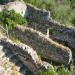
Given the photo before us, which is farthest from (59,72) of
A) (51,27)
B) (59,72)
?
(51,27)

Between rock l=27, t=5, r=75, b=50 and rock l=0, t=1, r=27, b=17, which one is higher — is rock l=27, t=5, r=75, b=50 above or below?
below

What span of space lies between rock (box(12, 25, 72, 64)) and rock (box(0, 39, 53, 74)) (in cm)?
177

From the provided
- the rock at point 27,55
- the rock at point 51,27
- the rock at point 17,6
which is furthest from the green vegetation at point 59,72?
the rock at point 17,6

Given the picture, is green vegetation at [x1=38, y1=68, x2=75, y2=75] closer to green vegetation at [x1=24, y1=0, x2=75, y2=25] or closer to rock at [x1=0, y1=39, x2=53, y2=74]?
rock at [x1=0, y1=39, x2=53, y2=74]

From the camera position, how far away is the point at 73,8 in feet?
82.8

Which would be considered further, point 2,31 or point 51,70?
point 2,31

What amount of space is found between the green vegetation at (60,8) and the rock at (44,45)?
5062 millimetres

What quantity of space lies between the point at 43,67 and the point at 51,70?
2.11 feet

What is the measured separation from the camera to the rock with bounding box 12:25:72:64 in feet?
56.7

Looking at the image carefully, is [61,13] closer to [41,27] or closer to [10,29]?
[41,27]

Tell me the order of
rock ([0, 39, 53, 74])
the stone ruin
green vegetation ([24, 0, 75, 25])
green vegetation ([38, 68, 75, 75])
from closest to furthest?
green vegetation ([38, 68, 75, 75]), rock ([0, 39, 53, 74]), the stone ruin, green vegetation ([24, 0, 75, 25])

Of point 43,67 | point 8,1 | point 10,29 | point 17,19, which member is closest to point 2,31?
point 10,29

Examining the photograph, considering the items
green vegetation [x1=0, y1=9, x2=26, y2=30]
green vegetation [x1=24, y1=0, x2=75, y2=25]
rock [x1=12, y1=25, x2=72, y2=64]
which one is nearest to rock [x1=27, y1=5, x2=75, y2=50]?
green vegetation [x1=0, y1=9, x2=26, y2=30]

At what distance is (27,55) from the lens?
16.1 meters
